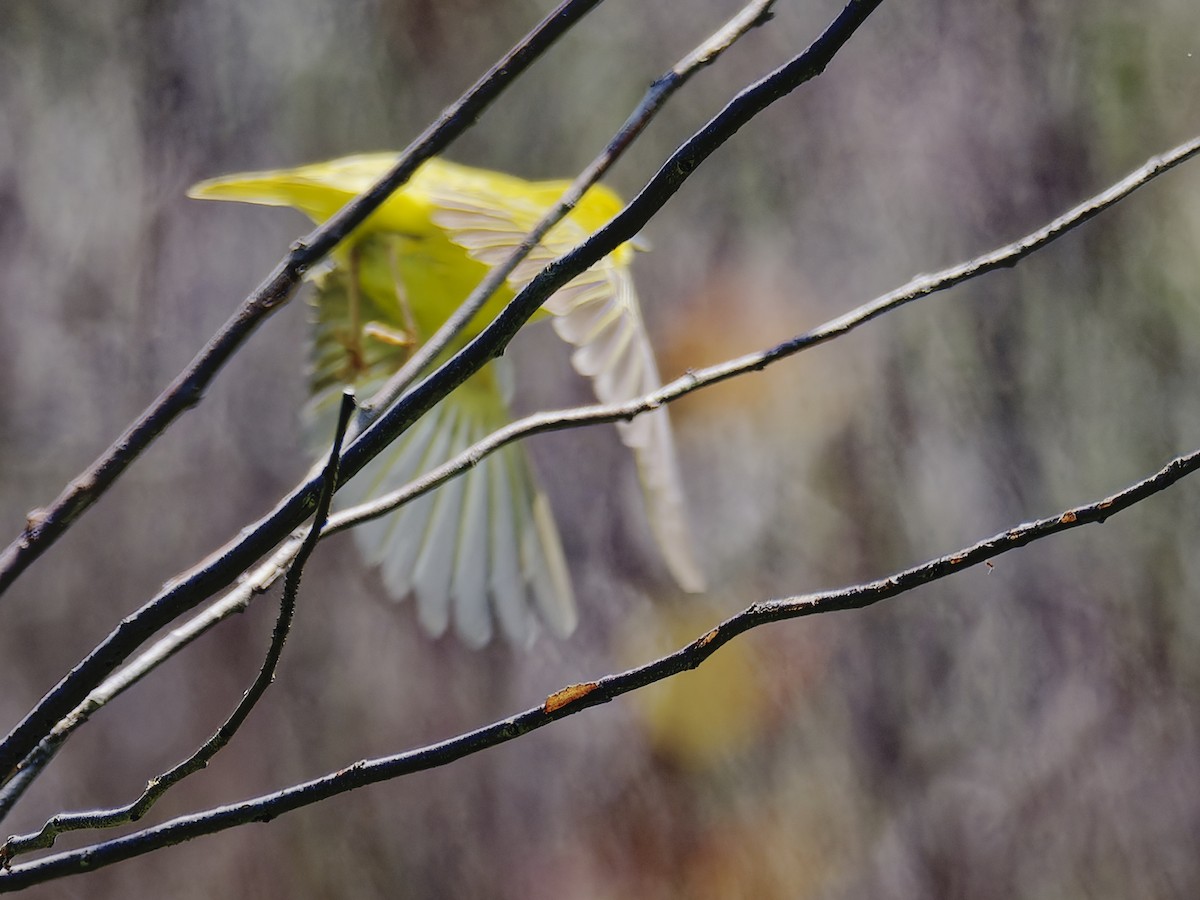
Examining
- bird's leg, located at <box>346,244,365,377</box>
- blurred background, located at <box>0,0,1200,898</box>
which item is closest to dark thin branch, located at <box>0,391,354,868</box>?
bird's leg, located at <box>346,244,365,377</box>

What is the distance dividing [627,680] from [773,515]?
55.4 inches

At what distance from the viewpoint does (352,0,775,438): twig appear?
1.73 ft

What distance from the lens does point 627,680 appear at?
1.48 feet

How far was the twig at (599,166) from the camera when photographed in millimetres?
528

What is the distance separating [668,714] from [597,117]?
0.94m

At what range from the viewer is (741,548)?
1815 mm

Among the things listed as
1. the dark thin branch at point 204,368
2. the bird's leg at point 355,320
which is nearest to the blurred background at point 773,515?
the bird's leg at point 355,320

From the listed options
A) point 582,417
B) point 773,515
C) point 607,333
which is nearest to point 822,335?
point 582,417

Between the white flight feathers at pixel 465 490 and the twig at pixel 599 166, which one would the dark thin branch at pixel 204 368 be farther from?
the white flight feathers at pixel 465 490

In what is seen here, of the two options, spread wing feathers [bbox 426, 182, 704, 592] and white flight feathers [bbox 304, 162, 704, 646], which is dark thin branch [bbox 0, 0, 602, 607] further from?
white flight feathers [bbox 304, 162, 704, 646]

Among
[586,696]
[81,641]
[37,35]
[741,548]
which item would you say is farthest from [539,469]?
[586,696]

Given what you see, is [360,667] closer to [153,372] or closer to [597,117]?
[153,372]

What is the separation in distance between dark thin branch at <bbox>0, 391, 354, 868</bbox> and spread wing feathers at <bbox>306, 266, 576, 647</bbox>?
36.0 inches

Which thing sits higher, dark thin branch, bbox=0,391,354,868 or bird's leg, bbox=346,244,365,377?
bird's leg, bbox=346,244,365,377
